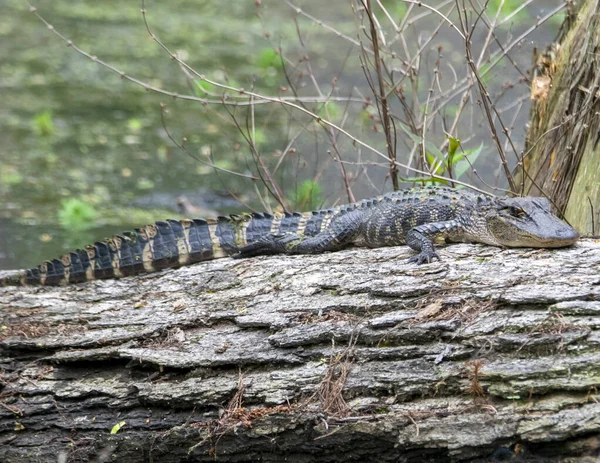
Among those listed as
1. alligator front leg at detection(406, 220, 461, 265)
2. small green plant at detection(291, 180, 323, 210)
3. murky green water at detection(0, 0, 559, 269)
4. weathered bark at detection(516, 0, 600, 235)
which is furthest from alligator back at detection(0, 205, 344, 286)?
weathered bark at detection(516, 0, 600, 235)

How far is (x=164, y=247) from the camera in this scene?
4.76m

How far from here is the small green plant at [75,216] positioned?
7.16 m

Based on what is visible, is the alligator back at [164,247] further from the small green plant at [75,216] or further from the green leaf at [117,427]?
the small green plant at [75,216]

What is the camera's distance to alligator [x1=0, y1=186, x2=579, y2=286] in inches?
162

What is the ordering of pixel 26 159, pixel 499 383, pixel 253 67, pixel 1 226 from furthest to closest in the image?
1. pixel 253 67
2. pixel 26 159
3. pixel 1 226
4. pixel 499 383

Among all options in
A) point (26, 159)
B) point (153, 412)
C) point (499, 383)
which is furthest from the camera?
point (26, 159)

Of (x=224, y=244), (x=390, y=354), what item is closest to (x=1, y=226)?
(x=224, y=244)

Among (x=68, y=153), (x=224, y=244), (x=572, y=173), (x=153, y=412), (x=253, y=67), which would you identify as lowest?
(x=153, y=412)

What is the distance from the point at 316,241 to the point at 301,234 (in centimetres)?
19

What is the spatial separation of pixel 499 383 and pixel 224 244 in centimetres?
231

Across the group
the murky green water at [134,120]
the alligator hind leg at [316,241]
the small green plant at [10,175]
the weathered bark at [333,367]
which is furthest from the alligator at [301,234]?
the small green plant at [10,175]

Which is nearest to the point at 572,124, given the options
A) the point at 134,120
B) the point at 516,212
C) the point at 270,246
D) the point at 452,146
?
the point at 452,146

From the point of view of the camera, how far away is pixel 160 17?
1366cm

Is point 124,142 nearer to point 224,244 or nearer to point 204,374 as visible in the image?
point 224,244
